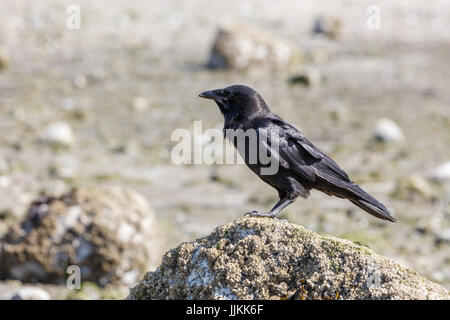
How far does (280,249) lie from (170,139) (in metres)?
10.7

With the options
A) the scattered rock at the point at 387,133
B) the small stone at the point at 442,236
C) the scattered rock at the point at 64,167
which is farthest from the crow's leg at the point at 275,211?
the scattered rock at the point at 387,133

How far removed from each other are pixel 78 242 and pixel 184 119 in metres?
7.50

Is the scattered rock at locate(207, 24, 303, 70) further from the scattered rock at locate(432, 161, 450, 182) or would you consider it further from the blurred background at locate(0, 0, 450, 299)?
the scattered rock at locate(432, 161, 450, 182)

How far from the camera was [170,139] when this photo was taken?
1570cm

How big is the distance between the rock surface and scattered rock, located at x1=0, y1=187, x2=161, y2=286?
168 inches

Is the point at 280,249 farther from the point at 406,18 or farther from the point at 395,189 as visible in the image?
the point at 406,18

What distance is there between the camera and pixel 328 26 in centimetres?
2294

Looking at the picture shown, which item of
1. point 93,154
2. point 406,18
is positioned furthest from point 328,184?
point 406,18

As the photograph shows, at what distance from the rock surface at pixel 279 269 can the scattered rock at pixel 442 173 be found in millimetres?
9169

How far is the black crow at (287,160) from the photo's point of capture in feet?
19.9

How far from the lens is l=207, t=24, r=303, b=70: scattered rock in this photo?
20.2m

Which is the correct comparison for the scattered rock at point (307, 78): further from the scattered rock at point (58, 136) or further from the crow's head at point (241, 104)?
the crow's head at point (241, 104)

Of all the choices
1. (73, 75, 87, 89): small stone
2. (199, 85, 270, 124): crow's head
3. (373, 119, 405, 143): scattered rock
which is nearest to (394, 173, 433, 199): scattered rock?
(373, 119, 405, 143): scattered rock
